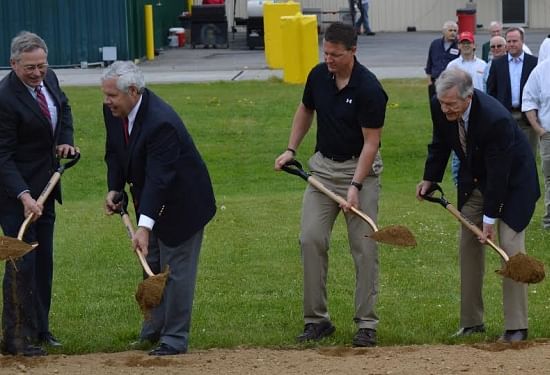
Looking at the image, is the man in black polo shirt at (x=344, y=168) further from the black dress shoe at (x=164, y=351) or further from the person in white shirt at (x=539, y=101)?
the person in white shirt at (x=539, y=101)

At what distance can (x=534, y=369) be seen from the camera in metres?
7.36

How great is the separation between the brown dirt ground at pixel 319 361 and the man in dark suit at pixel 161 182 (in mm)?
308

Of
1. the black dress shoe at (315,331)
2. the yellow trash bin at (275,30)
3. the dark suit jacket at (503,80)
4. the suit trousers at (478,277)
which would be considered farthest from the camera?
the yellow trash bin at (275,30)

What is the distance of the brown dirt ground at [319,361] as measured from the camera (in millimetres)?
7461

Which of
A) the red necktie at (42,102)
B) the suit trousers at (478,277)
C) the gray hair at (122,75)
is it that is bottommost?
the suit trousers at (478,277)

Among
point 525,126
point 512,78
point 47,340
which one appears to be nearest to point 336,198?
point 47,340

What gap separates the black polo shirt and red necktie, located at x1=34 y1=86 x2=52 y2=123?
1.80 meters

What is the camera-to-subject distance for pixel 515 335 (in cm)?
827

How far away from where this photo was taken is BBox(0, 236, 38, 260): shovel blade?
25.0 feet

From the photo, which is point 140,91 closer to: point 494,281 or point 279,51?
point 494,281

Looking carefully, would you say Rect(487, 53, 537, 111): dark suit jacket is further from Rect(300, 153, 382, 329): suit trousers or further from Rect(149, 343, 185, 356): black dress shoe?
Rect(149, 343, 185, 356): black dress shoe

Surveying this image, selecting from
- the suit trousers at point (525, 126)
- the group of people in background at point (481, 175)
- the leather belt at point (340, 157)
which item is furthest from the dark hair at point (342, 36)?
the suit trousers at point (525, 126)

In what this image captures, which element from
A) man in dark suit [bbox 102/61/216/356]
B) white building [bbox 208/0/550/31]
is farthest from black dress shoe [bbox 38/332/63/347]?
white building [bbox 208/0/550/31]

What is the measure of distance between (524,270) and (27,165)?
10.9ft
